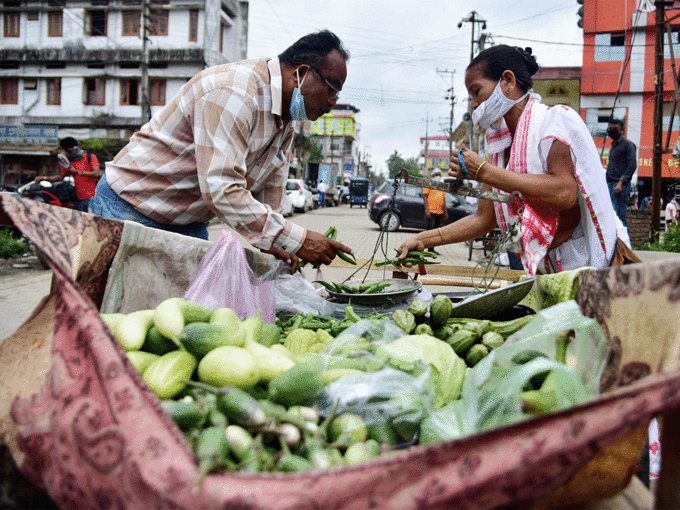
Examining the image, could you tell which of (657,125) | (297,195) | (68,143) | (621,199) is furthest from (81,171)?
(297,195)

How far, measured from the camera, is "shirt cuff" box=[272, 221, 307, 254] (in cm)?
237

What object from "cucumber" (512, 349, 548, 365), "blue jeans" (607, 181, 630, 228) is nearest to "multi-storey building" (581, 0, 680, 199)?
"blue jeans" (607, 181, 630, 228)

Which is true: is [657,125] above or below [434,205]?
above

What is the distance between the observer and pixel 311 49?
2658 mm

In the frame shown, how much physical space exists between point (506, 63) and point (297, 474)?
8.00 ft

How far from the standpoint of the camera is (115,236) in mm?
1978

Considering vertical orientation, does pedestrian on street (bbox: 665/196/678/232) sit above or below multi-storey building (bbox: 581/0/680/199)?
below

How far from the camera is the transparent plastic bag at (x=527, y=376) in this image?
117 centimetres

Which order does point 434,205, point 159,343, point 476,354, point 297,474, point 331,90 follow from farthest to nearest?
point 434,205 → point 331,90 → point 476,354 → point 159,343 → point 297,474

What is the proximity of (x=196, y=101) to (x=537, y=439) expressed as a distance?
2075 millimetres

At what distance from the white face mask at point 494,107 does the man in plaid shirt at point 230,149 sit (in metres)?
0.76

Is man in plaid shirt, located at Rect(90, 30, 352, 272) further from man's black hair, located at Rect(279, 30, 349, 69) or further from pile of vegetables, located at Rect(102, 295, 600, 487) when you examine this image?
pile of vegetables, located at Rect(102, 295, 600, 487)

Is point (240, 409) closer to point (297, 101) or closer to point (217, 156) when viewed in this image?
point (217, 156)

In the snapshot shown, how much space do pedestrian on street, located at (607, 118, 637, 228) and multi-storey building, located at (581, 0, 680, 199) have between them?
24.1m
